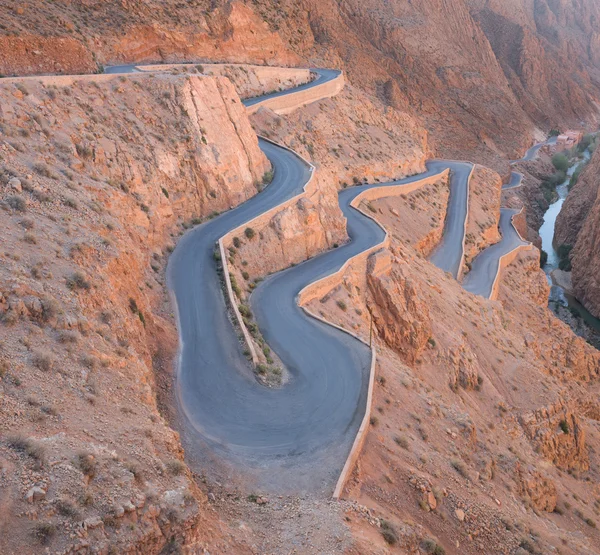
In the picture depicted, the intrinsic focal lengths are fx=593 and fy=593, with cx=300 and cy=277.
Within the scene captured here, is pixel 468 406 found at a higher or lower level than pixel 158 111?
lower

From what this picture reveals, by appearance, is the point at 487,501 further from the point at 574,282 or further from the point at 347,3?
the point at 347,3

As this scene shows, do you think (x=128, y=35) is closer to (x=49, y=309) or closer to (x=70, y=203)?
(x=70, y=203)

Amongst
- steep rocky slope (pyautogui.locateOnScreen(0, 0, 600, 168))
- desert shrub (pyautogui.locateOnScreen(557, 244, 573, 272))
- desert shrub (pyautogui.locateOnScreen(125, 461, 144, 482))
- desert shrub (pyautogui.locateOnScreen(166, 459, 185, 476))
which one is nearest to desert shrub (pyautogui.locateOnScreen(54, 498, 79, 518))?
desert shrub (pyautogui.locateOnScreen(125, 461, 144, 482))

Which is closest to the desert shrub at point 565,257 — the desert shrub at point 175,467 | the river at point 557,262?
the river at point 557,262

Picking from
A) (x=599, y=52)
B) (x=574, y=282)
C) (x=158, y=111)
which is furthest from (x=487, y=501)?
(x=599, y=52)

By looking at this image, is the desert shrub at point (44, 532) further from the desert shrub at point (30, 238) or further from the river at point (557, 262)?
the river at point (557, 262)

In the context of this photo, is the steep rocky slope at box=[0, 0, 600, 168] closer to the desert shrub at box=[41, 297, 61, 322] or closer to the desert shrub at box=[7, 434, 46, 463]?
the desert shrub at box=[41, 297, 61, 322]

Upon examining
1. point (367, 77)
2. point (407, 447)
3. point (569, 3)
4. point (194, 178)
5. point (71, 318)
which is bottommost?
point (407, 447)

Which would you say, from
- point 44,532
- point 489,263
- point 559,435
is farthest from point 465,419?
point 489,263
